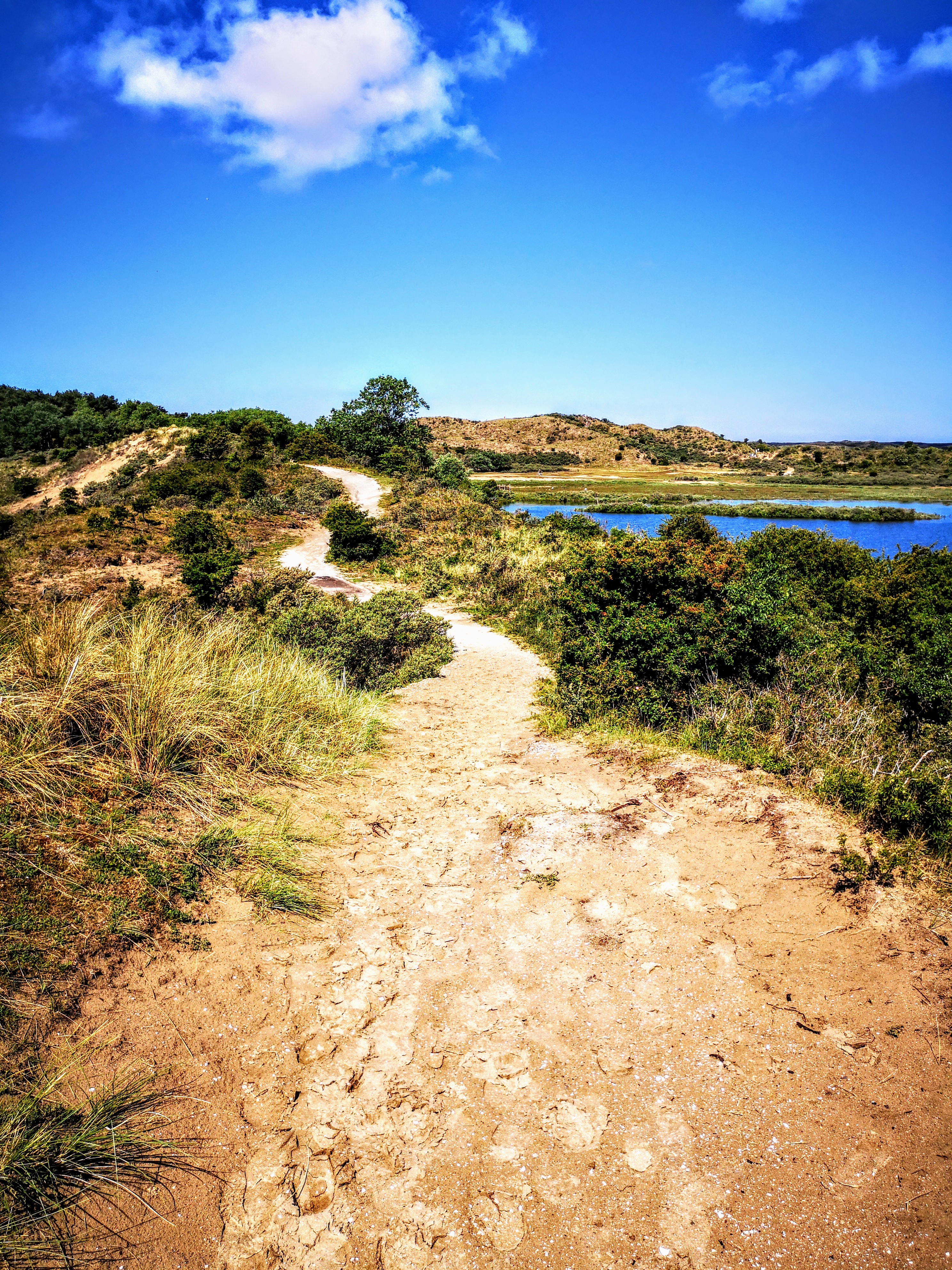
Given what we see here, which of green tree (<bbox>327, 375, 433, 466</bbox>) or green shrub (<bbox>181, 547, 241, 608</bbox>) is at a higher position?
green tree (<bbox>327, 375, 433, 466</bbox>)

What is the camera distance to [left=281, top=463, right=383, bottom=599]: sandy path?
17.0m

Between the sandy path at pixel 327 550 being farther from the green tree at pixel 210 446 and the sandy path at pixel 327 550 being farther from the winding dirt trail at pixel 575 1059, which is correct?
the winding dirt trail at pixel 575 1059

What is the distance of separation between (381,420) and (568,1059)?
47.6 meters

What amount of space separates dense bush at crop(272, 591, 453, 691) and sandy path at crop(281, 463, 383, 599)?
4.24 metres

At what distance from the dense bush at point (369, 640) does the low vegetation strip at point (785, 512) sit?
31665 millimetres

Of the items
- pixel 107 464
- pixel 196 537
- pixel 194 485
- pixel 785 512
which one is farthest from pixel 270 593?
pixel 785 512

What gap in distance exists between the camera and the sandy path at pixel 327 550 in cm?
1700

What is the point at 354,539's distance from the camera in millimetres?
20797

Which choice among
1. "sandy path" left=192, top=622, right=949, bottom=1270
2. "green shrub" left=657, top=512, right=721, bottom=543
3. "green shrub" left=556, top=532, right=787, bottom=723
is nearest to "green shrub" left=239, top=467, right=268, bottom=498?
"green shrub" left=657, top=512, right=721, bottom=543

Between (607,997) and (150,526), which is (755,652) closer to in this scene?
(607,997)

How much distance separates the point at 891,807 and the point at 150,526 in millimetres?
23881

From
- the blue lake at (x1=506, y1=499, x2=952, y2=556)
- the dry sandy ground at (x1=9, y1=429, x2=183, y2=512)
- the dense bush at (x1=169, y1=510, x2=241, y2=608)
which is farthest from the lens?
the dry sandy ground at (x1=9, y1=429, x2=183, y2=512)

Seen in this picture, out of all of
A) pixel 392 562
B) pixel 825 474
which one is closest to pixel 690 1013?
pixel 392 562

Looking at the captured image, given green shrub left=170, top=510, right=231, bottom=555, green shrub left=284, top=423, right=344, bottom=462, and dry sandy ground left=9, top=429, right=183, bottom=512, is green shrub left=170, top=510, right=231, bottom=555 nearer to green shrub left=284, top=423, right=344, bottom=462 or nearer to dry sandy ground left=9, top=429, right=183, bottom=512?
green shrub left=284, top=423, right=344, bottom=462
